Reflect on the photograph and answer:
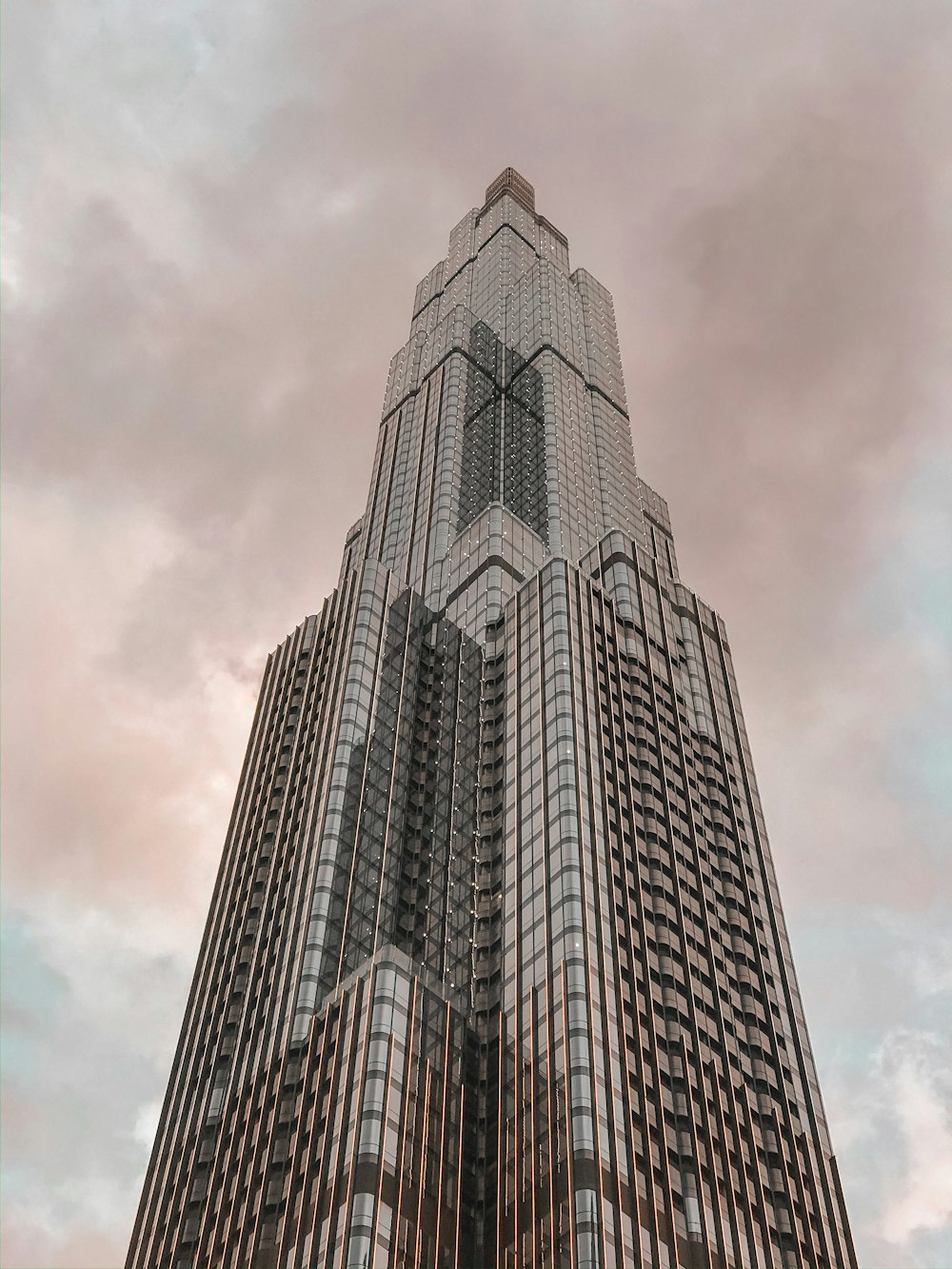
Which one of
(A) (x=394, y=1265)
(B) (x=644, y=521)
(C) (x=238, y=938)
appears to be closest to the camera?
(A) (x=394, y=1265)

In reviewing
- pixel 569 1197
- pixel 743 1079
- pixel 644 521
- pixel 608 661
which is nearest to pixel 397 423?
pixel 644 521

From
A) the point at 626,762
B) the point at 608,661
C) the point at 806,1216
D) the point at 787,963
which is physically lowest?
the point at 806,1216

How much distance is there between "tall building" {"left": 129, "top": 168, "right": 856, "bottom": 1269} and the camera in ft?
297

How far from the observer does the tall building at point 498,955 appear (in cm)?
9062

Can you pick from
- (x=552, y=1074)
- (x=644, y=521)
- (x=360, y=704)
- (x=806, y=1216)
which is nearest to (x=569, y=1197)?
(x=552, y=1074)

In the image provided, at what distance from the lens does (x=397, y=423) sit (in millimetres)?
195375

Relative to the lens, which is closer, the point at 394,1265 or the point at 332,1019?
the point at 394,1265

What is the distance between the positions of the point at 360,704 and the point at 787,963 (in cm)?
5006

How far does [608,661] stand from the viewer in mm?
138000

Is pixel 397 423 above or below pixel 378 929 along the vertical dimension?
above

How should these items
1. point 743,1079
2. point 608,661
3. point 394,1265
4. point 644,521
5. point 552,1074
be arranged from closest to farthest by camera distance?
point 394,1265 < point 552,1074 < point 743,1079 < point 608,661 < point 644,521

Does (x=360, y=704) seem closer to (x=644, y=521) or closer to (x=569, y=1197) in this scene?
(x=569, y=1197)

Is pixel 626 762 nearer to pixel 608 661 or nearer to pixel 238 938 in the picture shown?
pixel 608 661

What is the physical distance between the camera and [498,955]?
362 feet
